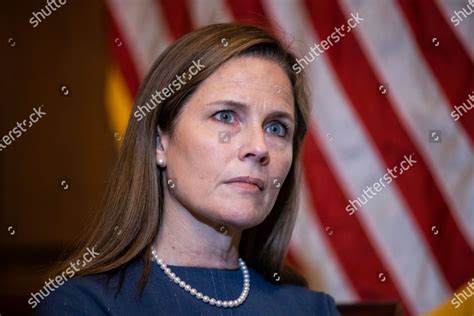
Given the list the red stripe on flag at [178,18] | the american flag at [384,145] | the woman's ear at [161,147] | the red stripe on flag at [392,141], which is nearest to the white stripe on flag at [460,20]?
the american flag at [384,145]

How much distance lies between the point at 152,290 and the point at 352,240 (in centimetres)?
72

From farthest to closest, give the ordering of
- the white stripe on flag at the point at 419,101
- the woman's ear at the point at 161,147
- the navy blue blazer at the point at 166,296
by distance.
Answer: the white stripe on flag at the point at 419,101
the woman's ear at the point at 161,147
the navy blue blazer at the point at 166,296

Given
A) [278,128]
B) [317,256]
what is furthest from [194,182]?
[317,256]

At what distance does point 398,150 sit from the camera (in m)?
1.79

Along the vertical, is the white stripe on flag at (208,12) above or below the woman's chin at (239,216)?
above

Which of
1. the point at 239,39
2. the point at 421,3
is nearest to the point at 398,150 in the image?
the point at 421,3

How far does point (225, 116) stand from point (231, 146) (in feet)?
0.20

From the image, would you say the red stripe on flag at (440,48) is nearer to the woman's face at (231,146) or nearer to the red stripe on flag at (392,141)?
the red stripe on flag at (392,141)

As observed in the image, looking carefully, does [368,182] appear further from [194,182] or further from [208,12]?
[194,182]

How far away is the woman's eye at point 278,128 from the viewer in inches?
51.0

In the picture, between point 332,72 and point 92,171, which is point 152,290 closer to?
point 332,72

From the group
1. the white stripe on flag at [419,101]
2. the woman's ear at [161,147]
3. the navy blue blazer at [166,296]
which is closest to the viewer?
the navy blue blazer at [166,296]

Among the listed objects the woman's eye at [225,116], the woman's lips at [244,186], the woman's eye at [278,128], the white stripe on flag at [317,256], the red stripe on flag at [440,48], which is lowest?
the white stripe on flag at [317,256]

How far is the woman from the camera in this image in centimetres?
120
